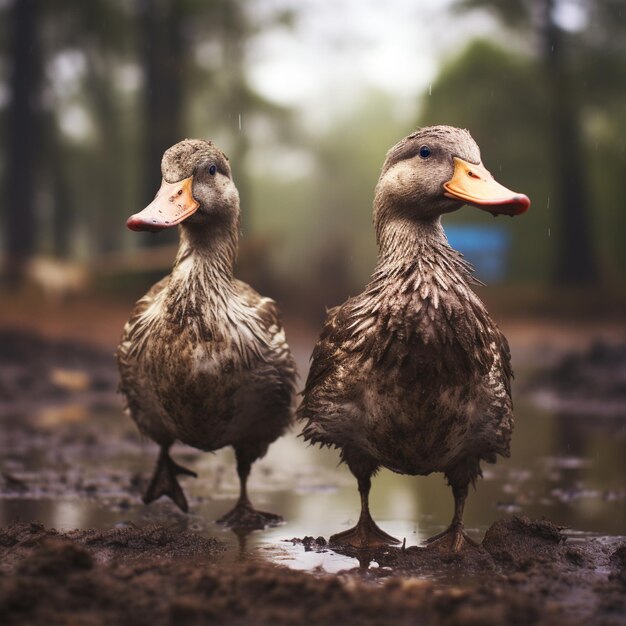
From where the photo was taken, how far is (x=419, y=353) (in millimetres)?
4469

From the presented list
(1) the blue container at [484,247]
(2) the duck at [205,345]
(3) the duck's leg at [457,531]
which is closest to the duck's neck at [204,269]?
(2) the duck at [205,345]

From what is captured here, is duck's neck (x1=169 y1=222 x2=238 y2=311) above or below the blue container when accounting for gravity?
below

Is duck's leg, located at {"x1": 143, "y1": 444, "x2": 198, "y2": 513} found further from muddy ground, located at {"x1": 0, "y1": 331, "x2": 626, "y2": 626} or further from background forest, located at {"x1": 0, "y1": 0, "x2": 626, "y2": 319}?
background forest, located at {"x1": 0, "y1": 0, "x2": 626, "y2": 319}

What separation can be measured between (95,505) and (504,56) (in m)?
15.0

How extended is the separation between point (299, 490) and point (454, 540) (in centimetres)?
195

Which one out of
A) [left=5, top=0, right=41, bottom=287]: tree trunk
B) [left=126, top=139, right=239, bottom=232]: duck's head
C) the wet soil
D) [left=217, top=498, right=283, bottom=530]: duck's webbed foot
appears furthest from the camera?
[left=5, top=0, right=41, bottom=287]: tree trunk

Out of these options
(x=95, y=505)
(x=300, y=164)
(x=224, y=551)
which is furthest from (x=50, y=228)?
(x=224, y=551)

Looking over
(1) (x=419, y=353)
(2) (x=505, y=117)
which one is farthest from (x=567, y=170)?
(1) (x=419, y=353)

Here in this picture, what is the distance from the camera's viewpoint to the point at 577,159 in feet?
61.8

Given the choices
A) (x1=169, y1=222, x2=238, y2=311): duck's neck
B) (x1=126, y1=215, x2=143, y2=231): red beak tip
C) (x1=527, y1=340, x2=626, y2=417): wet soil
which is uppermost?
(x1=126, y1=215, x2=143, y2=231): red beak tip

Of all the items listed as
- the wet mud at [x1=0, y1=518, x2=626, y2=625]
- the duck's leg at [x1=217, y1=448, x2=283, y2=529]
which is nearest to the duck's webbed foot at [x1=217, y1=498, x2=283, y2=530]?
the duck's leg at [x1=217, y1=448, x2=283, y2=529]

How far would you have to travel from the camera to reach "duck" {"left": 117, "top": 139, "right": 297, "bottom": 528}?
5137mm

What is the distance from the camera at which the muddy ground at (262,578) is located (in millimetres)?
3389

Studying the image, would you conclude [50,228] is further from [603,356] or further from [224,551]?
[224,551]
